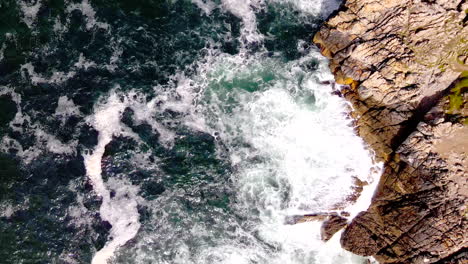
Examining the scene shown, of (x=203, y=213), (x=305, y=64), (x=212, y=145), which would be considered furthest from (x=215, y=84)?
(x=203, y=213)

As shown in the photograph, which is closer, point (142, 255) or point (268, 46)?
point (142, 255)

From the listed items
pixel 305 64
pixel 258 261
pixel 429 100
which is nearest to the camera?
pixel 429 100

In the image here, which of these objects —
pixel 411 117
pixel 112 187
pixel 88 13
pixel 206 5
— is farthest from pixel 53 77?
pixel 411 117

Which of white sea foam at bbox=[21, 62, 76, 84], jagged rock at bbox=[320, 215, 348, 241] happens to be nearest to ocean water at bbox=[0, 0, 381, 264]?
white sea foam at bbox=[21, 62, 76, 84]

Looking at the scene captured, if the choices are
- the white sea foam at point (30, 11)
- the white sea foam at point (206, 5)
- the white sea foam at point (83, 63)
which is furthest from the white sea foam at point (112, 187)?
the white sea foam at point (206, 5)

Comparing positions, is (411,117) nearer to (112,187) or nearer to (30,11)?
(112,187)

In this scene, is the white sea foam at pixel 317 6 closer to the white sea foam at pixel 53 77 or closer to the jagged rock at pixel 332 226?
the jagged rock at pixel 332 226

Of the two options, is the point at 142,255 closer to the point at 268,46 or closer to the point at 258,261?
the point at 258,261
